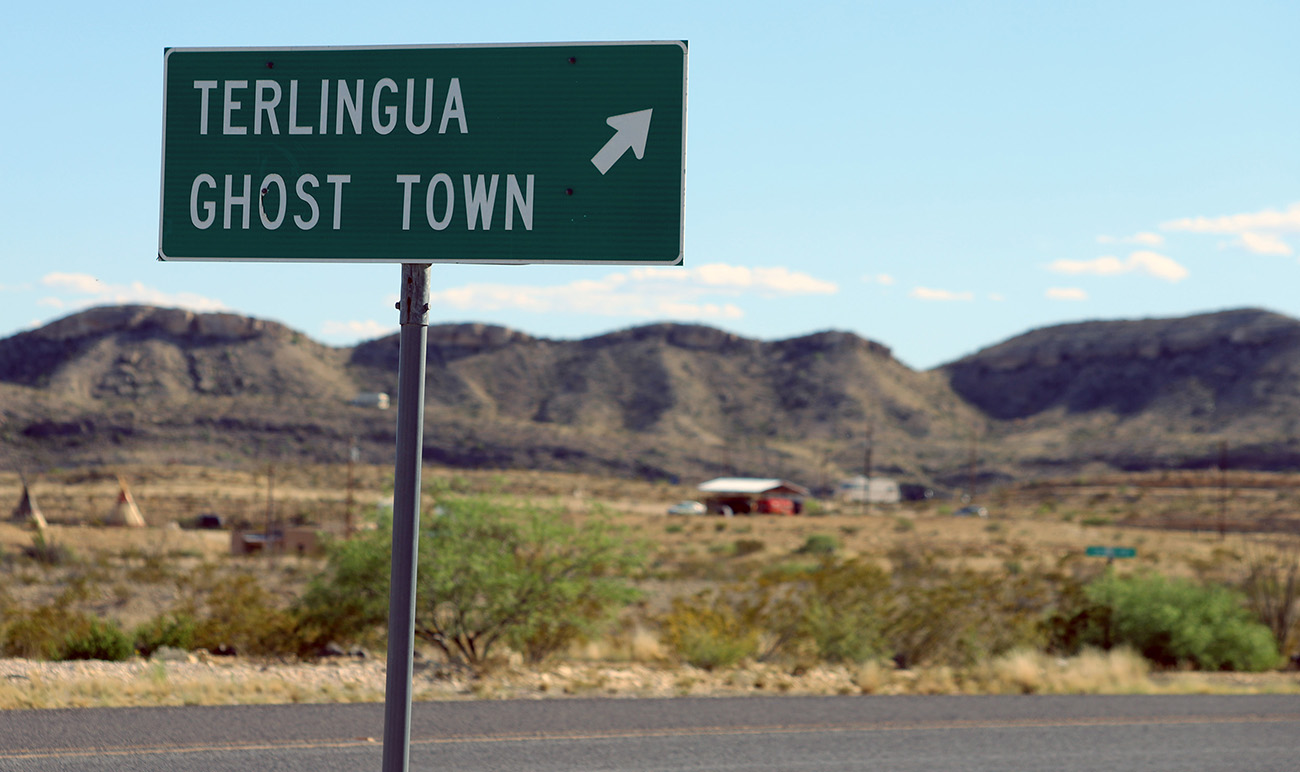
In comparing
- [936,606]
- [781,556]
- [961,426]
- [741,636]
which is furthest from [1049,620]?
[961,426]

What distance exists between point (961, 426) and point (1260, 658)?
105 metres

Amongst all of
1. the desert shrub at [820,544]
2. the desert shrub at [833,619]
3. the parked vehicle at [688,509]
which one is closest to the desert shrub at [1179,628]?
the desert shrub at [833,619]

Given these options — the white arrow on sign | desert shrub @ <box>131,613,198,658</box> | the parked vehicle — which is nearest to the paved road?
the white arrow on sign

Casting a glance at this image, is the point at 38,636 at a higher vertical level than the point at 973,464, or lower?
lower

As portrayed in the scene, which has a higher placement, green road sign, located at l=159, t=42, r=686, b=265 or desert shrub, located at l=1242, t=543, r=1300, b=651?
green road sign, located at l=159, t=42, r=686, b=265

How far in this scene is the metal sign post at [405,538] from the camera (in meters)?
3.92

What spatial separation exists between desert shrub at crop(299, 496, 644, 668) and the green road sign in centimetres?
1180

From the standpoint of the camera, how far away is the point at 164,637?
16438 mm

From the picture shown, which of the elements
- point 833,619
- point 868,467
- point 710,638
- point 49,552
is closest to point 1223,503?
point 868,467

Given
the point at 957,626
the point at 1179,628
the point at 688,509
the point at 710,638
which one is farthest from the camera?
the point at 688,509

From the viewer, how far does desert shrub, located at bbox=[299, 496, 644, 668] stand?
15914mm

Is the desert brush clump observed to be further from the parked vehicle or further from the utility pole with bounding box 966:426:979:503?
the utility pole with bounding box 966:426:979:503

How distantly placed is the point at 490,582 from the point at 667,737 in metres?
5.99

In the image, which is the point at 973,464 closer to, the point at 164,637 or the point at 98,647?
the point at 164,637
